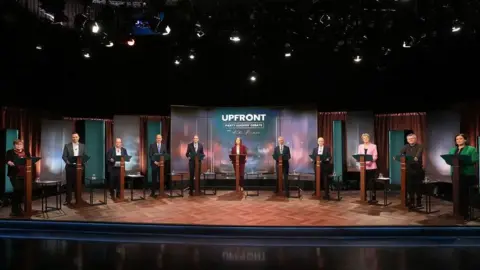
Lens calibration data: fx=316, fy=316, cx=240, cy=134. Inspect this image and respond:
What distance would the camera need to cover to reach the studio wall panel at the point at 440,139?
24.2ft

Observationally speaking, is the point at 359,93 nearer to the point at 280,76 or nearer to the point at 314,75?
the point at 314,75

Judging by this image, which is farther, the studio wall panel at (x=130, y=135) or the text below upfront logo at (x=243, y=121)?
the text below upfront logo at (x=243, y=121)

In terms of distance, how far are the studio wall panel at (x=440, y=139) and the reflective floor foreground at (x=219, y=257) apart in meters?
3.88

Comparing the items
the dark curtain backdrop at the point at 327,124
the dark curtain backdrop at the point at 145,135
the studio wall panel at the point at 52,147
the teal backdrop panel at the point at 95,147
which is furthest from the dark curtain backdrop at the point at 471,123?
the studio wall panel at the point at 52,147

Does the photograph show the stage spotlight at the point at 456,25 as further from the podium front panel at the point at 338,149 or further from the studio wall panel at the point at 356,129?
the podium front panel at the point at 338,149

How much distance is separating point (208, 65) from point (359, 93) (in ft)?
14.3

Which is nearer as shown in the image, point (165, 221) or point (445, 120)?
point (165, 221)

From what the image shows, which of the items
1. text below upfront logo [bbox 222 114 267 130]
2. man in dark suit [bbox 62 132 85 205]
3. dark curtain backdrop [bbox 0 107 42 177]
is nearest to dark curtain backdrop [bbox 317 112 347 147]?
text below upfront logo [bbox 222 114 267 130]

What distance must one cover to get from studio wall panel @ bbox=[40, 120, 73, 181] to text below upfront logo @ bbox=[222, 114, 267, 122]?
4.31 meters

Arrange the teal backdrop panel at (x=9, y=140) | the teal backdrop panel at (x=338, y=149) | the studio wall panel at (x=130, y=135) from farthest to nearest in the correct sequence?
the teal backdrop panel at (x=338, y=149)
the studio wall panel at (x=130, y=135)
the teal backdrop panel at (x=9, y=140)

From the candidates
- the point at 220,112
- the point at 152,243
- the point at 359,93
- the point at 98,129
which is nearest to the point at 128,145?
the point at 98,129

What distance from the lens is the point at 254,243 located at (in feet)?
14.6

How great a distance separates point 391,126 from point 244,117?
13.7 ft

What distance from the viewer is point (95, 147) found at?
9.38 meters
